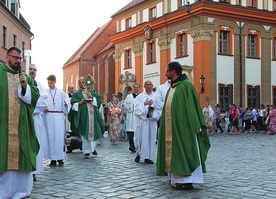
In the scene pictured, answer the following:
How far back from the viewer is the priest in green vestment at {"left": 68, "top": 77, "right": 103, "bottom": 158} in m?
11.1

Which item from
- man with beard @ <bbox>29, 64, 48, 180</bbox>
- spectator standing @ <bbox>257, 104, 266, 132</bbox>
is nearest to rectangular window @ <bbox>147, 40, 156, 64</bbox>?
spectator standing @ <bbox>257, 104, 266, 132</bbox>

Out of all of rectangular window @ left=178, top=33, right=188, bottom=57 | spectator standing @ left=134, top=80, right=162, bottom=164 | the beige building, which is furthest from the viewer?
rectangular window @ left=178, top=33, right=188, bottom=57

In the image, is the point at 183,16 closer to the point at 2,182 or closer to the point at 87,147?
the point at 87,147

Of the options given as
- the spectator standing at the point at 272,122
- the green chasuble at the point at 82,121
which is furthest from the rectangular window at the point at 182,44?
the green chasuble at the point at 82,121

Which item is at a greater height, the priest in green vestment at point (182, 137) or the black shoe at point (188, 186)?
the priest in green vestment at point (182, 137)

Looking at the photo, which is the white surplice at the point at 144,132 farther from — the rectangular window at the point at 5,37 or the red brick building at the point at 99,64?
the red brick building at the point at 99,64

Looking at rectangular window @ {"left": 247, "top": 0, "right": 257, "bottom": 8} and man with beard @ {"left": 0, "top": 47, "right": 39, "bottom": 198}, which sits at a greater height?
rectangular window @ {"left": 247, "top": 0, "right": 257, "bottom": 8}

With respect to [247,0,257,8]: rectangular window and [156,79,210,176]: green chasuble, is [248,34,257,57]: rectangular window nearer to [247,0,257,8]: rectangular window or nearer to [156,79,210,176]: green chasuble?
[247,0,257,8]: rectangular window

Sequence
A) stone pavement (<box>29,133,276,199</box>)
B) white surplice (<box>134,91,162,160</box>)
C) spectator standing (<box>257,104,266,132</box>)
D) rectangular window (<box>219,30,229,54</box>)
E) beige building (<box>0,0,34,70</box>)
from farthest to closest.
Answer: rectangular window (<box>219,30,229,54</box>), beige building (<box>0,0,34,70</box>), spectator standing (<box>257,104,266,132</box>), white surplice (<box>134,91,162,160</box>), stone pavement (<box>29,133,276,199</box>)

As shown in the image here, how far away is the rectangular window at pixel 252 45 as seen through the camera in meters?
30.8

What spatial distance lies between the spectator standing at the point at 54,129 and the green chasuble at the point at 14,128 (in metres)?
3.38

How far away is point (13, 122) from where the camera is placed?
19.0ft

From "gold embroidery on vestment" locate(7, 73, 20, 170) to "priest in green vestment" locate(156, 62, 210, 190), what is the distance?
91.7 inches

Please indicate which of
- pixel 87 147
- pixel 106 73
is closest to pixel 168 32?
pixel 106 73
